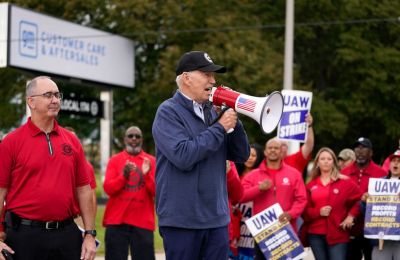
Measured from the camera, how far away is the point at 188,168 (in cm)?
526

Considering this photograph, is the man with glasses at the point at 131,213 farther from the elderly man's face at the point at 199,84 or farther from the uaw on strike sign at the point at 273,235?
the elderly man's face at the point at 199,84

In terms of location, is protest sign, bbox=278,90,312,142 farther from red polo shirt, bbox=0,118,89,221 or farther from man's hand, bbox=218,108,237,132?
man's hand, bbox=218,108,237,132

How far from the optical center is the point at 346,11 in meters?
29.4

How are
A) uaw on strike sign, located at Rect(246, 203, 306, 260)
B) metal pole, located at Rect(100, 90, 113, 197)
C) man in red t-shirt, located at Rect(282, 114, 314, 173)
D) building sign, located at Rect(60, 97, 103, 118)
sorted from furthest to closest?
metal pole, located at Rect(100, 90, 113, 197) → building sign, located at Rect(60, 97, 103, 118) → man in red t-shirt, located at Rect(282, 114, 314, 173) → uaw on strike sign, located at Rect(246, 203, 306, 260)

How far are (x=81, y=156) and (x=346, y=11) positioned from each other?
24397 millimetres

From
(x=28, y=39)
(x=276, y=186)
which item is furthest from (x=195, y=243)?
(x=28, y=39)

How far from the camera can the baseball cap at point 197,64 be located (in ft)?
18.0

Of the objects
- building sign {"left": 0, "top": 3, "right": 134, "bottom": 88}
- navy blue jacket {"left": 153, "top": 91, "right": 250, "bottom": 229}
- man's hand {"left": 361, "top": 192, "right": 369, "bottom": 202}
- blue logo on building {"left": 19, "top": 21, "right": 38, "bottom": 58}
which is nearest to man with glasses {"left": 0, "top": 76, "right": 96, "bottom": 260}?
navy blue jacket {"left": 153, "top": 91, "right": 250, "bottom": 229}

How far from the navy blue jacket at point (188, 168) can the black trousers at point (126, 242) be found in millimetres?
4497

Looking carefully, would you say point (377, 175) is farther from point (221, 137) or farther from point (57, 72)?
point (57, 72)

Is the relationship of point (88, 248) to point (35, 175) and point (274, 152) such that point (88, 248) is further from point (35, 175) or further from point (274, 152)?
point (274, 152)

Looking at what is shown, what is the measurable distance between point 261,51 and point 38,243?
22.2 metres

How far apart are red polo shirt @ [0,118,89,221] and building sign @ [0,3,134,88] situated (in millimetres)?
14465

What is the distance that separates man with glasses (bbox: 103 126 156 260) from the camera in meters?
9.90
